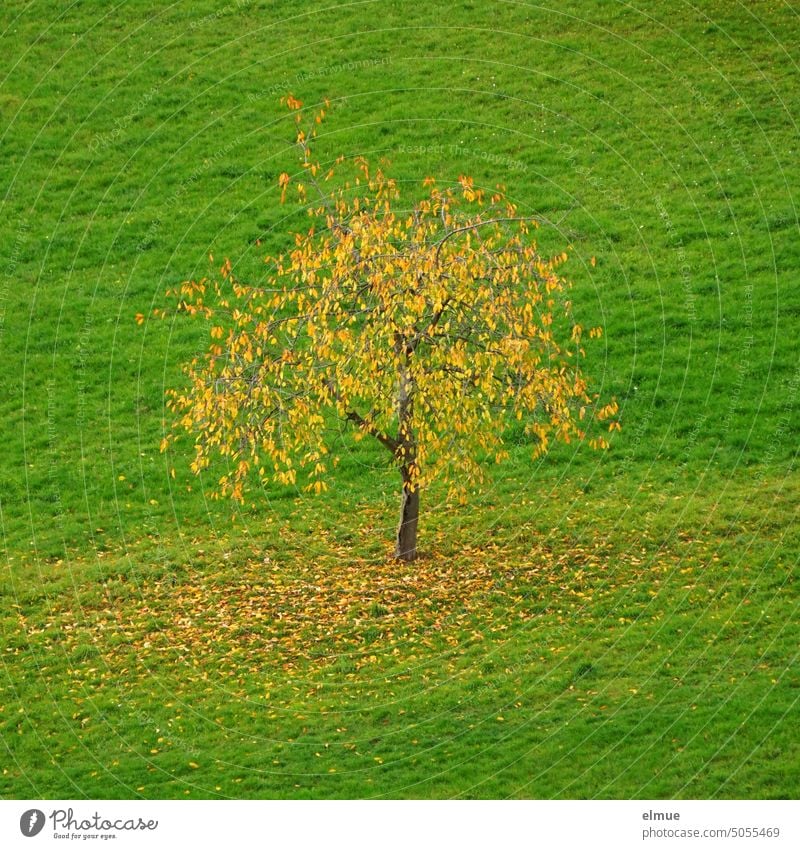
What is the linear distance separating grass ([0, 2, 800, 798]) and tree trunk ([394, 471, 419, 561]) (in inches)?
16.6

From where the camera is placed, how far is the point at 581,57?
127 feet

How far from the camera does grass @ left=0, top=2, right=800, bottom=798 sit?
19516mm


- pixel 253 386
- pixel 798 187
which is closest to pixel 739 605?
pixel 253 386

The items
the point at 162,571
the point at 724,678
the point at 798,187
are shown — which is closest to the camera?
the point at 724,678

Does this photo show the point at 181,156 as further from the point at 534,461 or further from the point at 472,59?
the point at 534,461

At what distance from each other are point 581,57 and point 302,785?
2543cm
